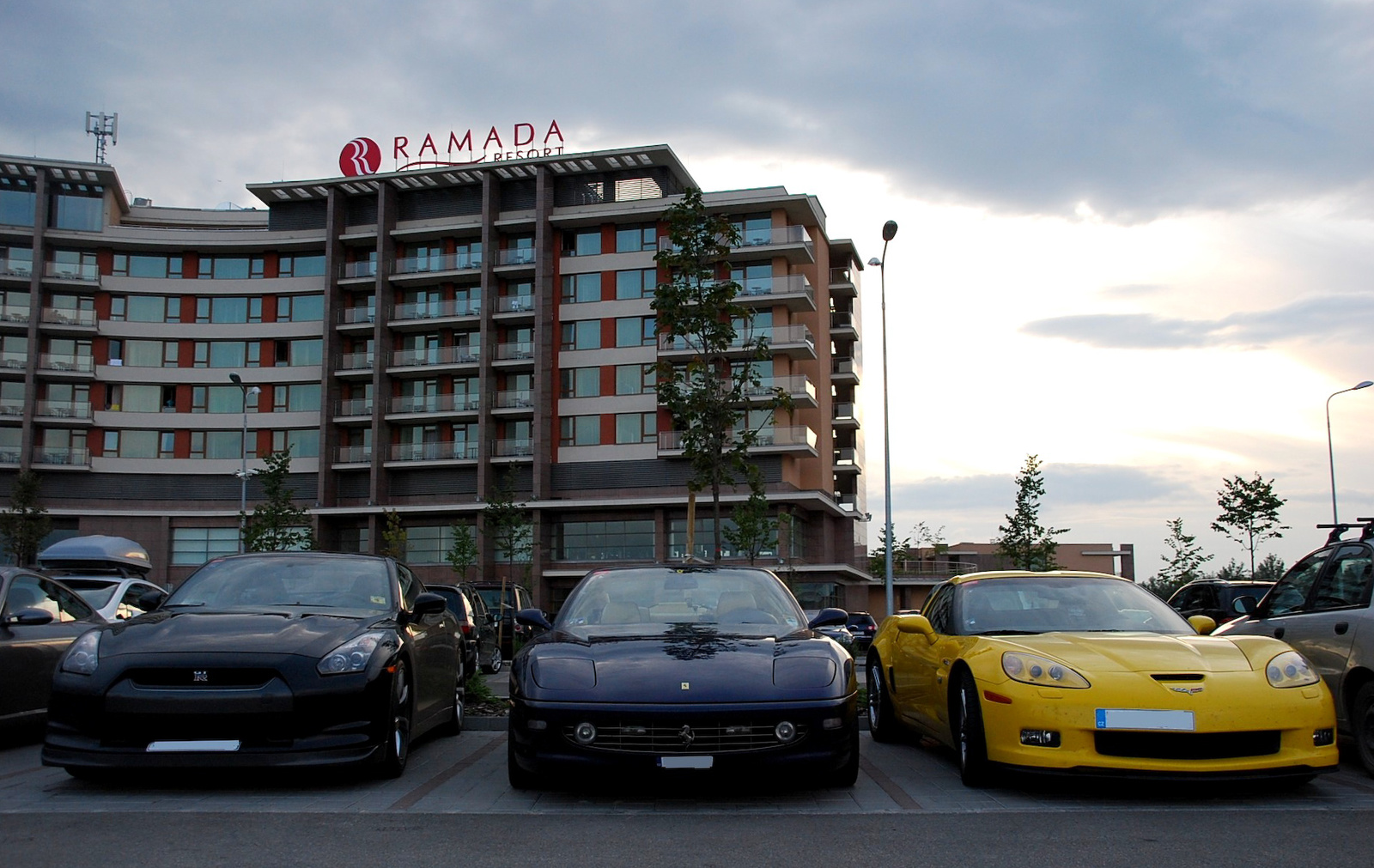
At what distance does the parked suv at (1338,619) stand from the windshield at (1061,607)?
103 centimetres

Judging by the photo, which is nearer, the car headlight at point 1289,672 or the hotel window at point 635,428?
the car headlight at point 1289,672

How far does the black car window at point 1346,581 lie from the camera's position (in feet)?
26.5

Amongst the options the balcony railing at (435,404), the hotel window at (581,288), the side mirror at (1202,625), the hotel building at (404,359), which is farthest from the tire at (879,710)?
the balcony railing at (435,404)

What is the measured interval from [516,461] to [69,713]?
54.6 metres

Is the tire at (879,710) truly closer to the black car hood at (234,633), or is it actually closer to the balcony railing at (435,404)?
the black car hood at (234,633)

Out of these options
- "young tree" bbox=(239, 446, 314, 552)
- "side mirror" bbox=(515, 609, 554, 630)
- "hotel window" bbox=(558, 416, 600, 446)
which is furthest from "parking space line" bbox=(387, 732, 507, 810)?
"hotel window" bbox=(558, 416, 600, 446)

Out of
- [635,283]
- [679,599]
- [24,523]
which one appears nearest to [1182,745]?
[679,599]

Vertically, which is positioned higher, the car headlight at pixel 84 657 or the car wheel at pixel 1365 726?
the car headlight at pixel 84 657

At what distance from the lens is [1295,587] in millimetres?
9109

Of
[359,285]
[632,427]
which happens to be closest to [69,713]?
[632,427]

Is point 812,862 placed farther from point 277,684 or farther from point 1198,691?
point 277,684

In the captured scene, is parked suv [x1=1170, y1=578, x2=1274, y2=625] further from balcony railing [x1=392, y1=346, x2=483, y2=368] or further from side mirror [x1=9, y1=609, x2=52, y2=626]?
balcony railing [x1=392, y1=346, x2=483, y2=368]

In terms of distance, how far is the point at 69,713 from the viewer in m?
6.80

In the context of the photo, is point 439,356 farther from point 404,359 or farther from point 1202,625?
point 1202,625
